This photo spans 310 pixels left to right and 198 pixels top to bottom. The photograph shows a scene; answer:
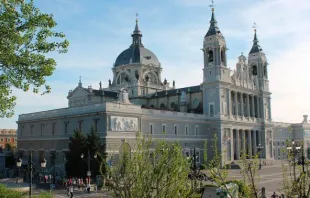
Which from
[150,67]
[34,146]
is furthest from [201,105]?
[34,146]

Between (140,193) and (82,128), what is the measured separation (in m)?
39.3

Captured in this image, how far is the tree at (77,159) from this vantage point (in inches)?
1614

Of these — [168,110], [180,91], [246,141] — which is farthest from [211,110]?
[246,141]

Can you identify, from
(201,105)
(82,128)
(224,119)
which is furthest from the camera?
(201,105)

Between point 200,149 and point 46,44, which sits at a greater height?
point 46,44

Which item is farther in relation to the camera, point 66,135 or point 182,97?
point 182,97

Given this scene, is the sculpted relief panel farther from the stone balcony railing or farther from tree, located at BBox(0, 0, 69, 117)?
tree, located at BBox(0, 0, 69, 117)

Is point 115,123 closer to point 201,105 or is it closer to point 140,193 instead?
point 201,105

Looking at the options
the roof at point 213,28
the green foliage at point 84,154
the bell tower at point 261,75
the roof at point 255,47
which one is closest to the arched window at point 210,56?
the roof at point 213,28

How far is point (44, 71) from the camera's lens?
1700 cm

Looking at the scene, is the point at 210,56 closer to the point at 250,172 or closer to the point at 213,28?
the point at 213,28

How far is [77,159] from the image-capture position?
41.2 m

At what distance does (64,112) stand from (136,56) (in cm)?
3097

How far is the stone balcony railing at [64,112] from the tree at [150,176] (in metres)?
34.3
